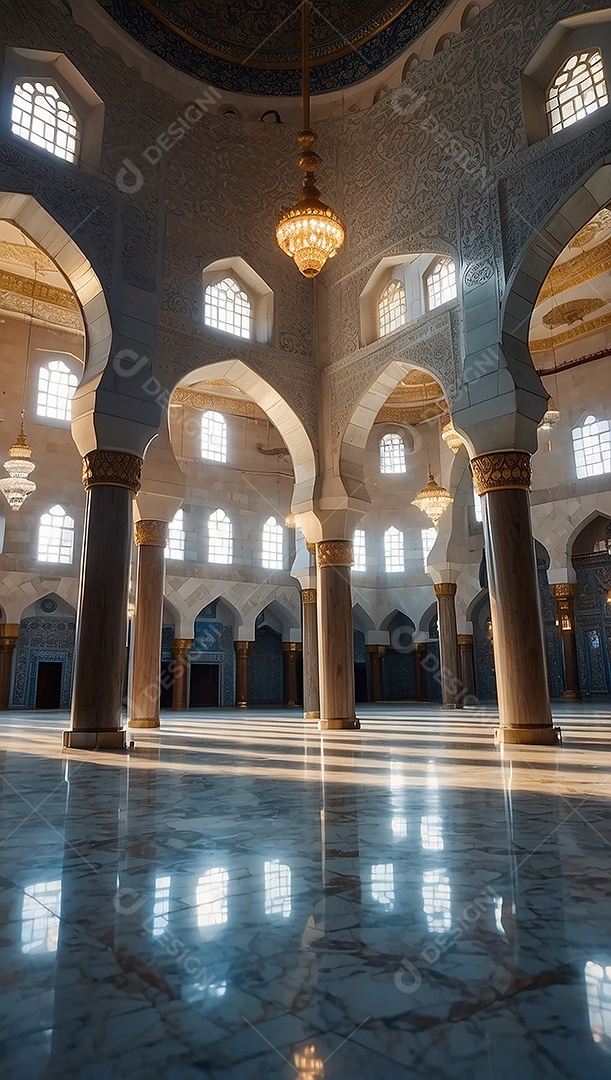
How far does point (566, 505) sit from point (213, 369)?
383 inches

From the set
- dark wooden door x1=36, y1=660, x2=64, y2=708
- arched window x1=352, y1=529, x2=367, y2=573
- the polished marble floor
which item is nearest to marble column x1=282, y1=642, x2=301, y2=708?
arched window x1=352, y1=529, x2=367, y2=573

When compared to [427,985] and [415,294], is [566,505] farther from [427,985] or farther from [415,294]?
[427,985]

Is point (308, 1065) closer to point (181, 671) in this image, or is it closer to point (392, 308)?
point (392, 308)

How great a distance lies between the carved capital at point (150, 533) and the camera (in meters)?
9.33

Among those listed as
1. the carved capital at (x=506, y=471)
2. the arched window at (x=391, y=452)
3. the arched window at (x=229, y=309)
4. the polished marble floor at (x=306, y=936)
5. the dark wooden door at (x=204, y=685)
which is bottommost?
the polished marble floor at (x=306, y=936)

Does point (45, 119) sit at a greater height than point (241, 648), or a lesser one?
greater

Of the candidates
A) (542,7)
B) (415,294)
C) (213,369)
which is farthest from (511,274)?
(213,369)

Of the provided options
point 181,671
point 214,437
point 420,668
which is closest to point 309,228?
point 214,437

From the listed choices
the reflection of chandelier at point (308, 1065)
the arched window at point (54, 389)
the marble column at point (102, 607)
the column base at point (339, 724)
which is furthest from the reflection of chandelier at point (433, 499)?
the reflection of chandelier at point (308, 1065)

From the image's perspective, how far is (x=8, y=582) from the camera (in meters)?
14.6

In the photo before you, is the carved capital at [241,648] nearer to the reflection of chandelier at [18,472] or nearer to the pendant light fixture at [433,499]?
the pendant light fixture at [433,499]

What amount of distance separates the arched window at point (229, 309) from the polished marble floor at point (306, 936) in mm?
6646

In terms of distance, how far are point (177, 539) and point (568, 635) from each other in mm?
9195

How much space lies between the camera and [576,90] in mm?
6738
